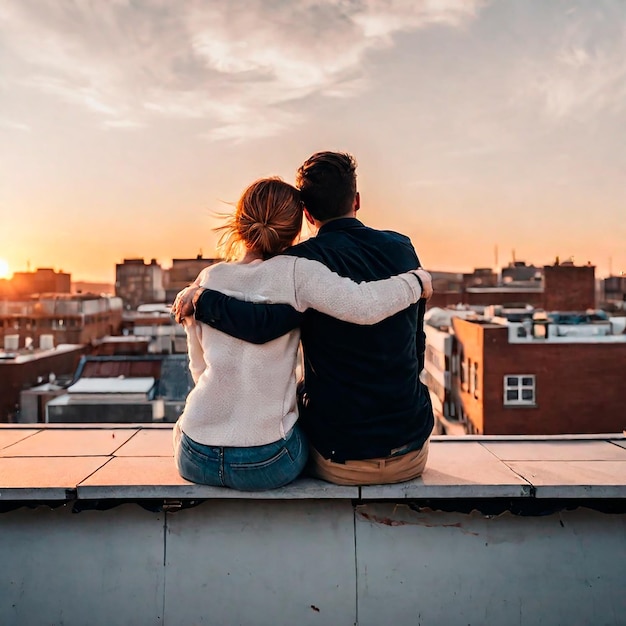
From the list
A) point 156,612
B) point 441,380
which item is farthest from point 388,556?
point 441,380

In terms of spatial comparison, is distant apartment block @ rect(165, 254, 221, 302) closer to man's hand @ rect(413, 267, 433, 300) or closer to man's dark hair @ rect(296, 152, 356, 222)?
man's dark hair @ rect(296, 152, 356, 222)

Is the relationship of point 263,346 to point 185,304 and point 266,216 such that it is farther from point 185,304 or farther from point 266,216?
point 266,216

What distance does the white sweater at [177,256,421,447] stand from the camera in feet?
7.57

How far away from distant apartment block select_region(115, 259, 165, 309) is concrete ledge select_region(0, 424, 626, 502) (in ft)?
177

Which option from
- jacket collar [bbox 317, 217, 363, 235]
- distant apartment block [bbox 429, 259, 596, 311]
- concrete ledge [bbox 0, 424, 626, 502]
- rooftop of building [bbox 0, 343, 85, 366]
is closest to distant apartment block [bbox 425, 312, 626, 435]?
distant apartment block [bbox 429, 259, 596, 311]

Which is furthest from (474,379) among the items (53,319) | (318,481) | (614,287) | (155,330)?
(614,287)

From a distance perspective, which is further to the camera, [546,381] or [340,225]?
[546,381]

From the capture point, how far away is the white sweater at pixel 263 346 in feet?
7.57

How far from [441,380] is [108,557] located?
2972 centimetres

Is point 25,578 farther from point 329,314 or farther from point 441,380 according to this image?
point 441,380

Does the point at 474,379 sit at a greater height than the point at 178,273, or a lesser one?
lesser

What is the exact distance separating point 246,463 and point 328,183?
1.10 metres

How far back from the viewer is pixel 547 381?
24.2 m

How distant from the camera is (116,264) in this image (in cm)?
5681
